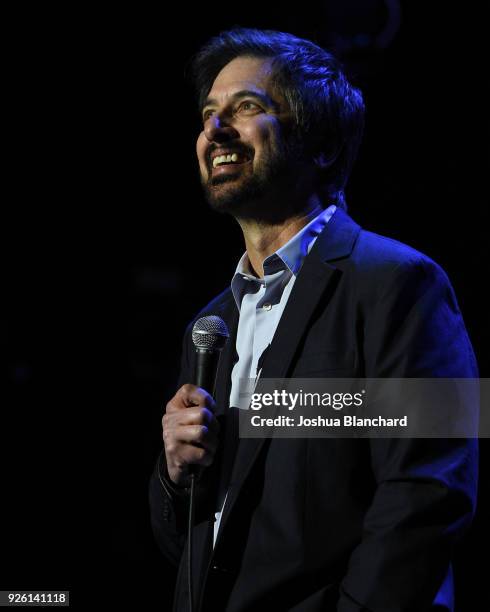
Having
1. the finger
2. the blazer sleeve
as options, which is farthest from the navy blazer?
the finger

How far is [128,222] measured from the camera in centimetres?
428

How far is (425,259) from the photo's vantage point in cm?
164

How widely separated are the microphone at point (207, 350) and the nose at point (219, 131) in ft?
2.01

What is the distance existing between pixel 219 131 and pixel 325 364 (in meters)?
0.85

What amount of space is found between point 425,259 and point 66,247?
3.06 metres

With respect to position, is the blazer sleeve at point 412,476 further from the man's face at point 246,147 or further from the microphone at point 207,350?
the man's face at point 246,147

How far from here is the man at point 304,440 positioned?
4.46 feet

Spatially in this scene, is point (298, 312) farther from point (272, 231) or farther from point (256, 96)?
point (256, 96)

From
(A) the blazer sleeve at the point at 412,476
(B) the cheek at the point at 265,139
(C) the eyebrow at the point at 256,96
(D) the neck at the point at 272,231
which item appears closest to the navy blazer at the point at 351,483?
(A) the blazer sleeve at the point at 412,476

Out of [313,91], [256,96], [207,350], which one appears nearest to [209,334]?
[207,350]

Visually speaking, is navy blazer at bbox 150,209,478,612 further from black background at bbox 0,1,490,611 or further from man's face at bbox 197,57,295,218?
black background at bbox 0,1,490,611

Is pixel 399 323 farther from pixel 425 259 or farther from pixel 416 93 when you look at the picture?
pixel 416 93

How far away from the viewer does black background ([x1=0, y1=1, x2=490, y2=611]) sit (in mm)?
3104

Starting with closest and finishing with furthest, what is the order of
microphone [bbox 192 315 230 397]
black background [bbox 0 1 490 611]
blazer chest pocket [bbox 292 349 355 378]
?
blazer chest pocket [bbox 292 349 355 378] → microphone [bbox 192 315 230 397] → black background [bbox 0 1 490 611]
